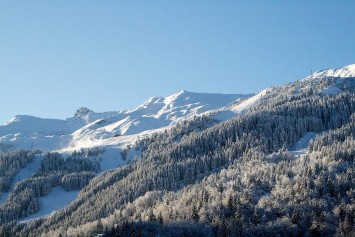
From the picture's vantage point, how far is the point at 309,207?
17275 centimetres

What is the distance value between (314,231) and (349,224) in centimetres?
1183

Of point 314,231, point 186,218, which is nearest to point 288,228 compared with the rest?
point 314,231

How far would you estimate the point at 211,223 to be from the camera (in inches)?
6673

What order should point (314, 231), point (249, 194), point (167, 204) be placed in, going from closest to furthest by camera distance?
point (314, 231) → point (249, 194) → point (167, 204)

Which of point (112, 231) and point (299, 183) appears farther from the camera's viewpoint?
point (299, 183)

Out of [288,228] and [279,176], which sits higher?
[279,176]

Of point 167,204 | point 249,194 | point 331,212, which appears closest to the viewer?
point 331,212

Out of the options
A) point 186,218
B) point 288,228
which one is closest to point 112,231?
point 186,218

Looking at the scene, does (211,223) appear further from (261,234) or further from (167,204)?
(167,204)

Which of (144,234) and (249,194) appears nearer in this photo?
(144,234)

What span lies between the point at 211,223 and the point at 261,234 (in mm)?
16623

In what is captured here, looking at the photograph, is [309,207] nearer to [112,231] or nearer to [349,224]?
[349,224]

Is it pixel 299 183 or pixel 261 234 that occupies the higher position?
pixel 299 183

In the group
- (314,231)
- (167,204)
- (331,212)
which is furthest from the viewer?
(167,204)
